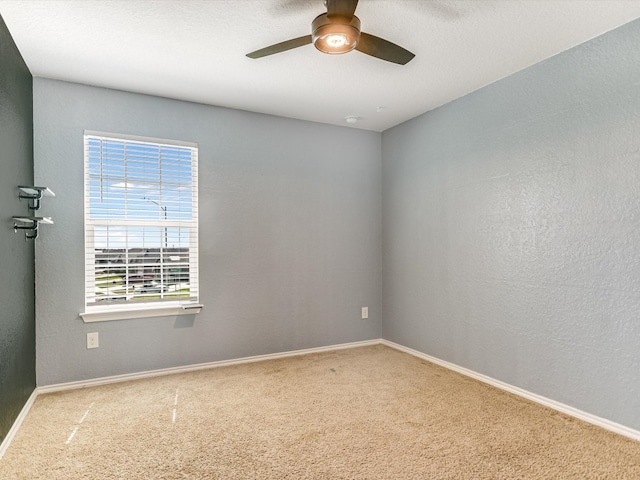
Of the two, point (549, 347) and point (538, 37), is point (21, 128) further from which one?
point (549, 347)

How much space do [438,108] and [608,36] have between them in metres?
1.44

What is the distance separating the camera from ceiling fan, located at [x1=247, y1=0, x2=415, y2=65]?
180 centimetres

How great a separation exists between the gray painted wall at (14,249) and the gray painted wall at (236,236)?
177mm

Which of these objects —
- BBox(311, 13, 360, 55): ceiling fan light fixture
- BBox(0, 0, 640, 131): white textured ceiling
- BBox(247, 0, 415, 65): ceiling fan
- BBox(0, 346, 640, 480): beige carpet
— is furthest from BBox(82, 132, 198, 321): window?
BBox(311, 13, 360, 55): ceiling fan light fixture

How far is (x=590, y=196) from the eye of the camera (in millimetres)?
2439

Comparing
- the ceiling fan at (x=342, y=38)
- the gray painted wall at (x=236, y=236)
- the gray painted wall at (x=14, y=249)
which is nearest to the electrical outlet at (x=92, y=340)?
the gray painted wall at (x=236, y=236)

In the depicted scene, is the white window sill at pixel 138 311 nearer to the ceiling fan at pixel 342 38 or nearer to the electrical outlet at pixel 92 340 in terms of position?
the electrical outlet at pixel 92 340

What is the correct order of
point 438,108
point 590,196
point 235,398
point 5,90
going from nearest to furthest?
1. point 5,90
2. point 590,196
3. point 235,398
4. point 438,108

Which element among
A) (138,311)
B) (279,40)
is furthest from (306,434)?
(279,40)

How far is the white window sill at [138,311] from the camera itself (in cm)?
306

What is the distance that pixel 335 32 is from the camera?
1883 mm

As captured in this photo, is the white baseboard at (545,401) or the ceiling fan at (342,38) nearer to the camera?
the ceiling fan at (342,38)

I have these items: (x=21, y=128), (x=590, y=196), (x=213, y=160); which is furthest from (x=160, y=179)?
(x=590, y=196)

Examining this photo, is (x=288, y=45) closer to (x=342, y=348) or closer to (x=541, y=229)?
(x=541, y=229)
